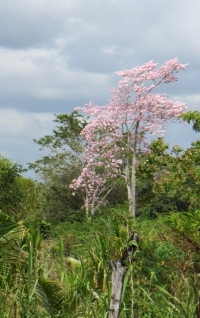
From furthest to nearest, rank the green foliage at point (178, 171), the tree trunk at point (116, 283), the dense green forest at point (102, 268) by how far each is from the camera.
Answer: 1. the green foliage at point (178, 171)
2. the dense green forest at point (102, 268)
3. the tree trunk at point (116, 283)

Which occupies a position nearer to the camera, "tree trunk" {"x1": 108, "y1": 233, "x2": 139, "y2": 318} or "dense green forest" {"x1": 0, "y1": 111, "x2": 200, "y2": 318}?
"tree trunk" {"x1": 108, "y1": 233, "x2": 139, "y2": 318}

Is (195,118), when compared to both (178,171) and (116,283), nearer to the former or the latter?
(178,171)

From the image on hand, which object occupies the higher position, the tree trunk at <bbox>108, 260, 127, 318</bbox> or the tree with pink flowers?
the tree with pink flowers

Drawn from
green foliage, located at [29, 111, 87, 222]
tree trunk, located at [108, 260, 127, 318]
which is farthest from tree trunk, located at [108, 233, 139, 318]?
green foliage, located at [29, 111, 87, 222]

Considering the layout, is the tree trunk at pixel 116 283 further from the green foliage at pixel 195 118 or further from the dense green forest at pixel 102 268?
the green foliage at pixel 195 118

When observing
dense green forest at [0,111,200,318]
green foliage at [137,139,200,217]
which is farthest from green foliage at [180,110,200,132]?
dense green forest at [0,111,200,318]

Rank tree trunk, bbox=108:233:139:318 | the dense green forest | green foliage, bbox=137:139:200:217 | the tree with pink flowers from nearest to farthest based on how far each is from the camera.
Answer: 1. tree trunk, bbox=108:233:139:318
2. the dense green forest
3. green foliage, bbox=137:139:200:217
4. the tree with pink flowers

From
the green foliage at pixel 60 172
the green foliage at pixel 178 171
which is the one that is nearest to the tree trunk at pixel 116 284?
the green foliage at pixel 178 171

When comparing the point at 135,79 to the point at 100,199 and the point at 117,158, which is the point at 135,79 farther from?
the point at 100,199

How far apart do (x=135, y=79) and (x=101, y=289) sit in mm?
25165

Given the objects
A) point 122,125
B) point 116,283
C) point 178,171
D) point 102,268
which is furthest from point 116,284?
point 122,125

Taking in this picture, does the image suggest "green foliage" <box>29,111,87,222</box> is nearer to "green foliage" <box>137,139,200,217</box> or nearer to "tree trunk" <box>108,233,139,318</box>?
"green foliage" <box>137,139,200,217</box>

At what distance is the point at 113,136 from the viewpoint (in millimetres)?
32156


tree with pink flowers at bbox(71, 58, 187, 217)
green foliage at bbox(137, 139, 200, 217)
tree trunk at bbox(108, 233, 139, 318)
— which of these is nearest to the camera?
tree trunk at bbox(108, 233, 139, 318)
